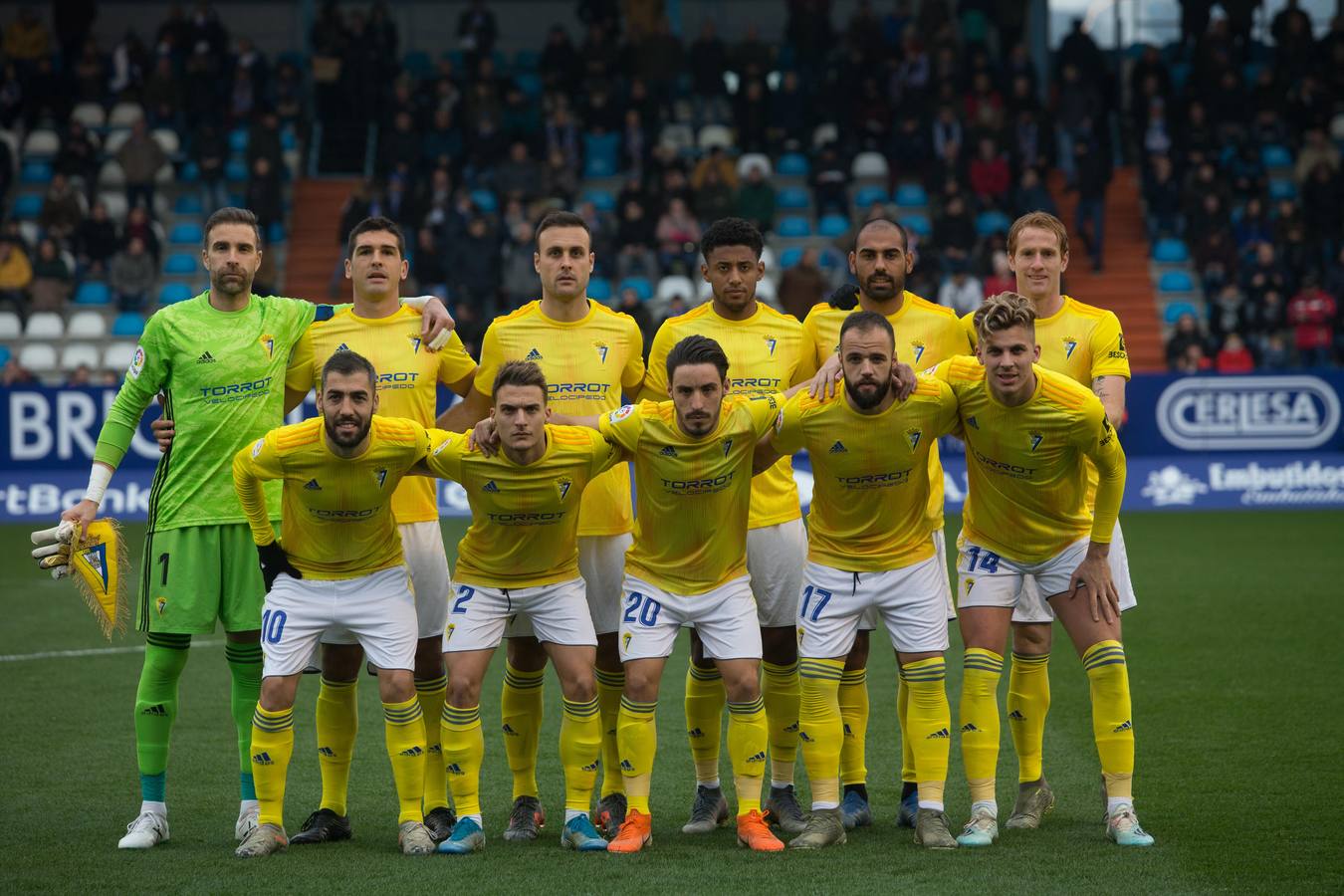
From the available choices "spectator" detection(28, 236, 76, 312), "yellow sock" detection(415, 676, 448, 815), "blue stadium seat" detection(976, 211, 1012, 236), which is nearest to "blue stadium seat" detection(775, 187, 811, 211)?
"blue stadium seat" detection(976, 211, 1012, 236)

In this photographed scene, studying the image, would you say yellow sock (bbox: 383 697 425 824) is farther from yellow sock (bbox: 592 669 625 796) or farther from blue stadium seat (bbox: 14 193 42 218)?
blue stadium seat (bbox: 14 193 42 218)

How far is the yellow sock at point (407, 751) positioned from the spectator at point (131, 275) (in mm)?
17042

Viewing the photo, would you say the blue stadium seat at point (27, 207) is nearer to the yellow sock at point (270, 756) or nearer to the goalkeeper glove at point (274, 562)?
the goalkeeper glove at point (274, 562)

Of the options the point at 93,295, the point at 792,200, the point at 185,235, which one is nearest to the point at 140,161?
the point at 185,235

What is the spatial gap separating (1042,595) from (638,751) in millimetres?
1787

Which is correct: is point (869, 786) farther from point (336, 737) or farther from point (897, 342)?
point (336, 737)

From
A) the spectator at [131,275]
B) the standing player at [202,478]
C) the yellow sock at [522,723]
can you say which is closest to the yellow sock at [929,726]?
the yellow sock at [522,723]

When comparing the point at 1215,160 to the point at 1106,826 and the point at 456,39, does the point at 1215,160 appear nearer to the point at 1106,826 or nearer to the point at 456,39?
the point at 456,39

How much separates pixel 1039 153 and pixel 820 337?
55.8 ft

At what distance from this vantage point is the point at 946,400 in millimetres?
6352

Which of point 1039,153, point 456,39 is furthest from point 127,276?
point 1039,153

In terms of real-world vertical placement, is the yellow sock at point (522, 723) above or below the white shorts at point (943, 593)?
below

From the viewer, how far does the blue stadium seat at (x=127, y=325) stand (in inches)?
839

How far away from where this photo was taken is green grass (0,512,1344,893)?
19.0ft
